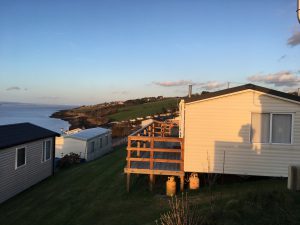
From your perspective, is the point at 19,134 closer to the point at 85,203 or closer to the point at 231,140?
the point at 85,203

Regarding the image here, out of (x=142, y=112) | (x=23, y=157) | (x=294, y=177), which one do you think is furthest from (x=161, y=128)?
(x=142, y=112)

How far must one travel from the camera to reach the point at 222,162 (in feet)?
34.3

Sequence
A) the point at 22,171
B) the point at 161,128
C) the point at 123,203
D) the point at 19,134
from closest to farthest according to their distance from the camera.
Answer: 1. the point at 123,203
2. the point at 22,171
3. the point at 19,134
4. the point at 161,128

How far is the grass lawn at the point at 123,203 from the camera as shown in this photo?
6.38 metres

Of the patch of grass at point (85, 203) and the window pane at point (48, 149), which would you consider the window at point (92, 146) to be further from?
the patch of grass at point (85, 203)

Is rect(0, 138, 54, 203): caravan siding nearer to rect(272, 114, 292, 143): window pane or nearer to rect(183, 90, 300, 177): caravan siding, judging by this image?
rect(183, 90, 300, 177): caravan siding

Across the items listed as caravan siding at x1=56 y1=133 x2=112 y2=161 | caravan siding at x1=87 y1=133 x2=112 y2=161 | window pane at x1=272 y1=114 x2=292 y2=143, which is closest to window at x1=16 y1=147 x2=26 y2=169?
caravan siding at x1=56 y1=133 x2=112 y2=161

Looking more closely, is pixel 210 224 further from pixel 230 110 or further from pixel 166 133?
pixel 166 133

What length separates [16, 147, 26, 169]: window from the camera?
13509 millimetres

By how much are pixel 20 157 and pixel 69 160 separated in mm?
7390

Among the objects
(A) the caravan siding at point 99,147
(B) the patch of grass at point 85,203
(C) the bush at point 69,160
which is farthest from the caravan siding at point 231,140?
(A) the caravan siding at point 99,147

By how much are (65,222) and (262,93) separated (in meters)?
7.57

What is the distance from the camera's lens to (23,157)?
46.3 feet

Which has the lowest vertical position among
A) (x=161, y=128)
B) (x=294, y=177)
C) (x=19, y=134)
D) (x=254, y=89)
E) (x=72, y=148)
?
(x=72, y=148)
